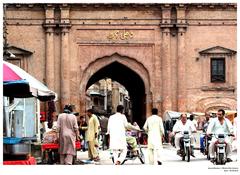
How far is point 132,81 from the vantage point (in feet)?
112

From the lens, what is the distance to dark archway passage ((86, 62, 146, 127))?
3062cm

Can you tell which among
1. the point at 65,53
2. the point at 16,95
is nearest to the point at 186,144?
the point at 16,95

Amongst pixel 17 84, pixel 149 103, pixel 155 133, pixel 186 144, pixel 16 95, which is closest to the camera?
pixel 17 84

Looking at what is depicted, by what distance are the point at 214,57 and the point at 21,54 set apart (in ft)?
26.1

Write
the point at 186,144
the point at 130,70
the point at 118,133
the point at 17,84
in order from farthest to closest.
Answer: the point at 130,70 < the point at 186,144 < the point at 118,133 < the point at 17,84

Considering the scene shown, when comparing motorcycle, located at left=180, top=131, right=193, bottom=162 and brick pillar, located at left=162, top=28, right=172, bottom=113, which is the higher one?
brick pillar, located at left=162, top=28, right=172, bottom=113

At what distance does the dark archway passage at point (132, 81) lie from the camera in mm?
30625

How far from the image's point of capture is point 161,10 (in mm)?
29000

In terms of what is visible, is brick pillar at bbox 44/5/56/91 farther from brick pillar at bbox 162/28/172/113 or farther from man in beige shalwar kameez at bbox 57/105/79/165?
man in beige shalwar kameez at bbox 57/105/79/165

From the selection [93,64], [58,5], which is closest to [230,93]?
[93,64]

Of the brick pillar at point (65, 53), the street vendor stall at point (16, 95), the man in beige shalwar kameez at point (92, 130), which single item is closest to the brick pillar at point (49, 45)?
the brick pillar at point (65, 53)

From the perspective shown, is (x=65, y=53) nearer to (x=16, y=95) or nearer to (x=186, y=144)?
(x=186, y=144)

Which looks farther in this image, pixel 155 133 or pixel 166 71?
pixel 166 71

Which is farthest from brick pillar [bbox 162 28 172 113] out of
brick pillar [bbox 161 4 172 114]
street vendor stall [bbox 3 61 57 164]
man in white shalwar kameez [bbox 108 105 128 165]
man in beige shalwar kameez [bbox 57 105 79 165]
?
man in beige shalwar kameez [bbox 57 105 79 165]
